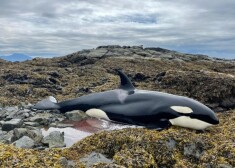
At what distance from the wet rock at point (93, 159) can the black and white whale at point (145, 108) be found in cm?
269

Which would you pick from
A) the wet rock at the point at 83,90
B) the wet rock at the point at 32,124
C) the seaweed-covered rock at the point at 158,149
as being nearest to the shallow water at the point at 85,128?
the wet rock at the point at 32,124

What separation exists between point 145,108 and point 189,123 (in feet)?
4.66

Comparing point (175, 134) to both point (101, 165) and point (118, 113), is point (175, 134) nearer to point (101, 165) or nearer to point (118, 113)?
point (101, 165)

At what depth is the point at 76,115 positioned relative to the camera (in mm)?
12133

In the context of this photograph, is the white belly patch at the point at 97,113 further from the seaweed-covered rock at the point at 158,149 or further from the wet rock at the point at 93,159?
the wet rock at the point at 93,159

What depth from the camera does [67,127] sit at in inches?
435

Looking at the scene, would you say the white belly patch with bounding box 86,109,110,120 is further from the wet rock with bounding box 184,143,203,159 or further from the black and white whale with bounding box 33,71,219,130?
the wet rock with bounding box 184,143,203,159

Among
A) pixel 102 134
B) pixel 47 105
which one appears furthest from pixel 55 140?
pixel 47 105

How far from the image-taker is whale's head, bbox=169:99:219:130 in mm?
9719

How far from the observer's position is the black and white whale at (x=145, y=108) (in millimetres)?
9828

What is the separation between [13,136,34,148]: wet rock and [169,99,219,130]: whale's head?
12.4 ft

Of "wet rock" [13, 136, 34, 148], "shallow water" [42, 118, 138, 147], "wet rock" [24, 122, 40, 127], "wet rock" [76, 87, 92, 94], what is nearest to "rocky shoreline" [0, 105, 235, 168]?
"wet rock" [13, 136, 34, 148]

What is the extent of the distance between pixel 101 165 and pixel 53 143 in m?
2.54

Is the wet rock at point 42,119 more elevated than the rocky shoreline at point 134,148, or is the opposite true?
the rocky shoreline at point 134,148
